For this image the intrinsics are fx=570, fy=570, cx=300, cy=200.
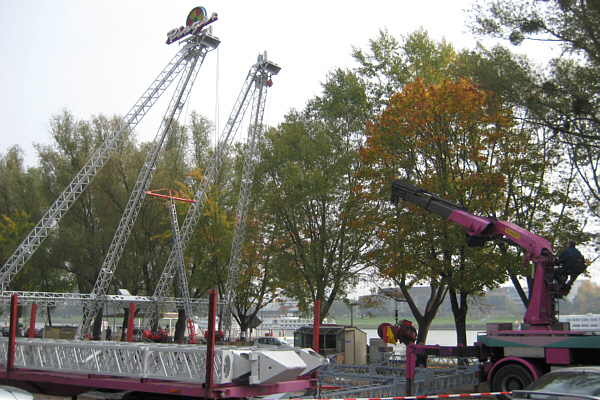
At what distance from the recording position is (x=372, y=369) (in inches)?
919

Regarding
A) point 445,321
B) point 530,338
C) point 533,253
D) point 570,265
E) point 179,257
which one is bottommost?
point 445,321

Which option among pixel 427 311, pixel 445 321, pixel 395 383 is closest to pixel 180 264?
pixel 427 311

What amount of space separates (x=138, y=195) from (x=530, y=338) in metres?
32.3

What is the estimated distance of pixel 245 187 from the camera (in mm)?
41188

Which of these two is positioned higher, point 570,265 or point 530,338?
point 570,265

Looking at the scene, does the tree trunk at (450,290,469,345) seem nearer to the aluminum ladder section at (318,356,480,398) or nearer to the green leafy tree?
the aluminum ladder section at (318,356,480,398)

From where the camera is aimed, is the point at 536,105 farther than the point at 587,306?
No

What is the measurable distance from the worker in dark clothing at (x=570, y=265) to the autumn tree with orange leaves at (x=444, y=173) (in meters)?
9.04

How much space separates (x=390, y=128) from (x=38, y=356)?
67.7 feet

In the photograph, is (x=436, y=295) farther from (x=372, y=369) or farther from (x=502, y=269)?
(x=372, y=369)

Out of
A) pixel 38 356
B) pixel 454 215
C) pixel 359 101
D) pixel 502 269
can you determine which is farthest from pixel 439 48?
pixel 38 356

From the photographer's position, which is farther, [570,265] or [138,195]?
[138,195]

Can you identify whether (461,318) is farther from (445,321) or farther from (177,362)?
(445,321)

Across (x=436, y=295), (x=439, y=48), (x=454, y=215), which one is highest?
(x=439, y=48)
